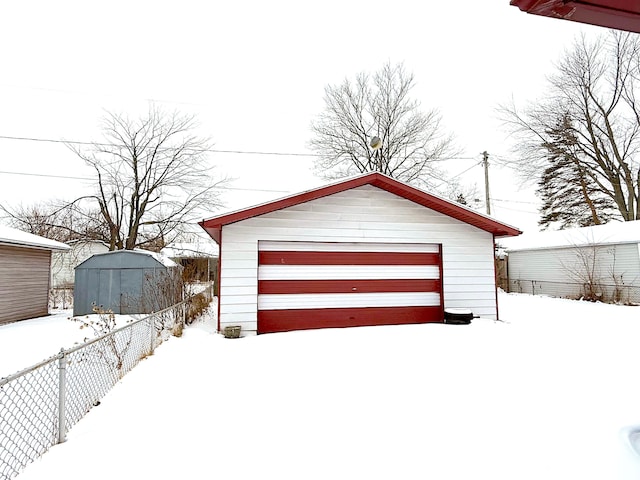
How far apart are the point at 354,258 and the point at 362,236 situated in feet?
1.69

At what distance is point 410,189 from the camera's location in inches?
313

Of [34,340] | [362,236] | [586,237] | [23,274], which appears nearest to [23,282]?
[23,274]

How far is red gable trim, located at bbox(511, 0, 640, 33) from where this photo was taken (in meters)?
1.69

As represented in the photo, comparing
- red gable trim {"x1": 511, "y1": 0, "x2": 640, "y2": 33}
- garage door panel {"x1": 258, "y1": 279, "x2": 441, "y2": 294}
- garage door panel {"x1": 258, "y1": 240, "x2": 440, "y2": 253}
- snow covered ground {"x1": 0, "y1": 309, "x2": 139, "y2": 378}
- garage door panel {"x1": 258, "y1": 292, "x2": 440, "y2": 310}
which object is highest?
red gable trim {"x1": 511, "y1": 0, "x2": 640, "y2": 33}

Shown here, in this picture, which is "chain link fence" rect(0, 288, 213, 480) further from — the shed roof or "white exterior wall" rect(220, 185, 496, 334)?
the shed roof

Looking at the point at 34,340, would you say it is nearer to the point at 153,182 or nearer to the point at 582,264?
the point at 153,182

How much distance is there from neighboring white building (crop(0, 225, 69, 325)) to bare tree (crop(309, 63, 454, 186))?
47.3 feet

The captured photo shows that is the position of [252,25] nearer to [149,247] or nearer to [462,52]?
[462,52]

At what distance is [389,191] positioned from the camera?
8.35 metres

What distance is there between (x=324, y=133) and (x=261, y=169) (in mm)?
4355

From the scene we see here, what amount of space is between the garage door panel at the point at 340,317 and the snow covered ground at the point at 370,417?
2.10 metres

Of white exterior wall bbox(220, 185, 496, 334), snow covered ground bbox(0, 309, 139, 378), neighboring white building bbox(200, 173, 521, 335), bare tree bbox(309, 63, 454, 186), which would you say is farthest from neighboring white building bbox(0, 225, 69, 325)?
bare tree bbox(309, 63, 454, 186)

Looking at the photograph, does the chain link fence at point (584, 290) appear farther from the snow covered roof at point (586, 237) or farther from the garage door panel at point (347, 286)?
the garage door panel at point (347, 286)

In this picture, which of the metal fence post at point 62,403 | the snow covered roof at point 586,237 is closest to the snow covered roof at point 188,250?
the snow covered roof at point 586,237
